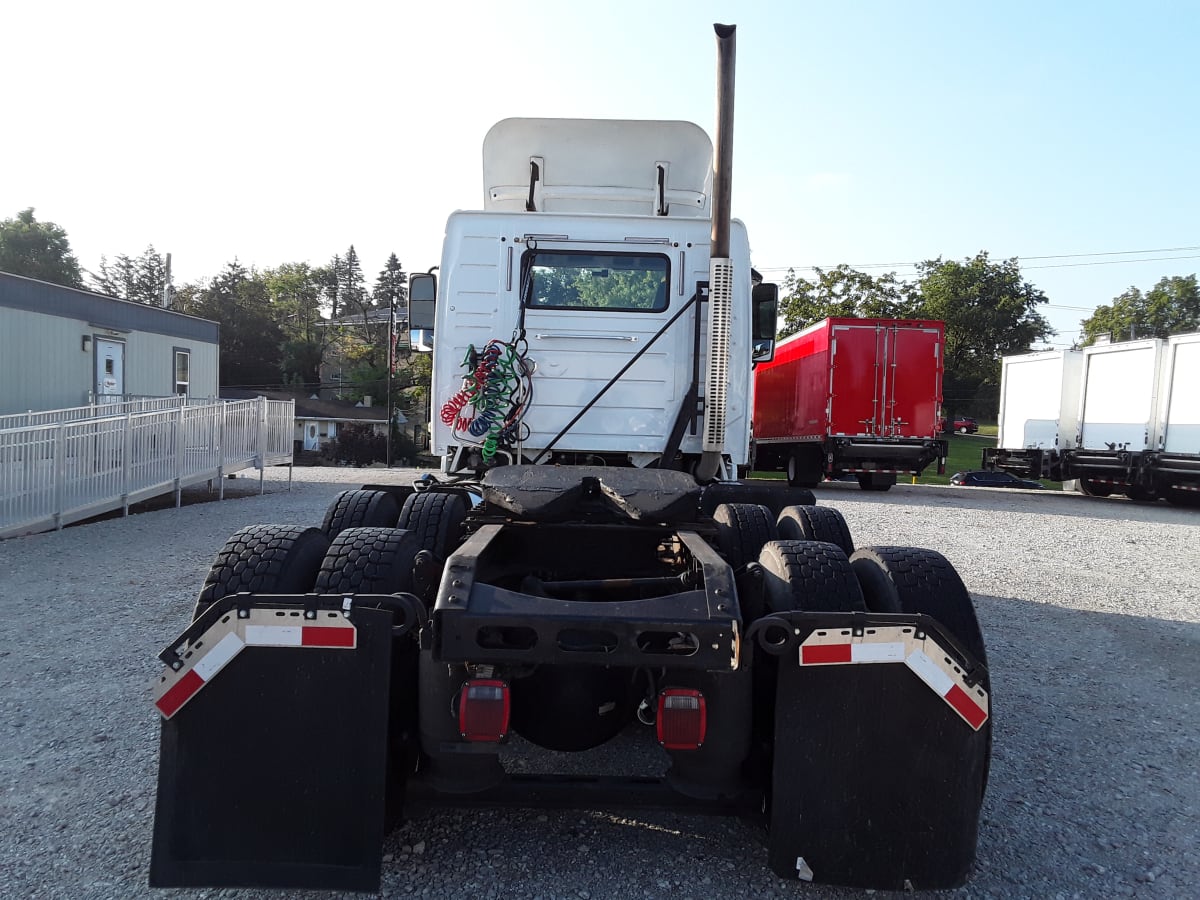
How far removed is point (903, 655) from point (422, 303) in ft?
13.4

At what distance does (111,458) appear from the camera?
10258mm

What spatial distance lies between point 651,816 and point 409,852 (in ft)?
2.96

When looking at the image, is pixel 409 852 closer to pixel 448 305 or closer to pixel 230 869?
pixel 230 869

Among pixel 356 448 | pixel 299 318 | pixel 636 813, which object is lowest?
pixel 356 448

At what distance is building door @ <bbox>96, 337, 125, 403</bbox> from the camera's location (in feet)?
61.1

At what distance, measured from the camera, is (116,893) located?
247 centimetres

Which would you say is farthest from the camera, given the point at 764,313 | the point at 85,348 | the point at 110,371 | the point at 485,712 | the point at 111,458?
the point at 110,371

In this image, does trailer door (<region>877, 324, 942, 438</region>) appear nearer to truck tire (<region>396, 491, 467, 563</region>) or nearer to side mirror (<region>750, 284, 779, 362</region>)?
side mirror (<region>750, 284, 779, 362</region>)

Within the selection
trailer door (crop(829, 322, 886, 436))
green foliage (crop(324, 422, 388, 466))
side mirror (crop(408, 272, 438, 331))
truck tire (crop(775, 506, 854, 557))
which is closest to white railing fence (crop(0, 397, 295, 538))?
side mirror (crop(408, 272, 438, 331))

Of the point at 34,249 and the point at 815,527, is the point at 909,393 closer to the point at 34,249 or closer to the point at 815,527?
the point at 815,527

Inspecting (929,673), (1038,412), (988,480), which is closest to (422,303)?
(929,673)

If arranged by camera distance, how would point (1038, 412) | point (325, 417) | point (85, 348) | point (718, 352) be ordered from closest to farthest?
point (718, 352) → point (85, 348) → point (1038, 412) → point (325, 417)

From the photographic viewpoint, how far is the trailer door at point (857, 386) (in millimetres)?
16484

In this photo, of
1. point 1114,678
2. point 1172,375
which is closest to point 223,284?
point 1172,375
